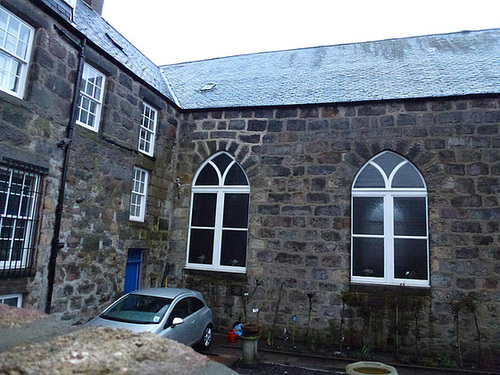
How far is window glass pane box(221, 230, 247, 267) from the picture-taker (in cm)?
1054

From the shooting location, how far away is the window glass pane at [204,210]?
1102 centimetres

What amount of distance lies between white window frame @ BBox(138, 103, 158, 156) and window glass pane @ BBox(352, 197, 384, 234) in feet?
18.5

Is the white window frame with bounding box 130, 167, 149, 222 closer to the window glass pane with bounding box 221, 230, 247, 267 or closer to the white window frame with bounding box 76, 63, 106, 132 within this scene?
the white window frame with bounding box 76, 63, 106, 132

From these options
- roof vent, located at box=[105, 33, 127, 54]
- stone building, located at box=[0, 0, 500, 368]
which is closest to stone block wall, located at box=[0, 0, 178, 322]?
stone building, located at box=[0, 0, 500, 368]

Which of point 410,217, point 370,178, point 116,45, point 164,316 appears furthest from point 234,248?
point 116,45

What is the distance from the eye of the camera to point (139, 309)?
24.2ft

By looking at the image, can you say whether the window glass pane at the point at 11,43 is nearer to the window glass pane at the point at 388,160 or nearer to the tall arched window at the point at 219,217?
the tall arched window at the point at 219,217

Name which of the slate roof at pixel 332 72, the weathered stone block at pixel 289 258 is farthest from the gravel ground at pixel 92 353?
the slate roof at pixel 332 72

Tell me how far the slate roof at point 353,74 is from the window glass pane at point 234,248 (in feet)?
12.1

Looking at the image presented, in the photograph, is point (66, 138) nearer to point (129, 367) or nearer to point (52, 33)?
point (52, 33)

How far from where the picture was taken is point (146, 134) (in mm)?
10422

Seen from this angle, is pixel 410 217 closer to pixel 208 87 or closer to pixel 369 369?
pixel 369 369

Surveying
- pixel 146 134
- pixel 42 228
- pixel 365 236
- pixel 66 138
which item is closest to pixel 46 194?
pixel 42 228

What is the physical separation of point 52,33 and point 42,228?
12.1 feet
